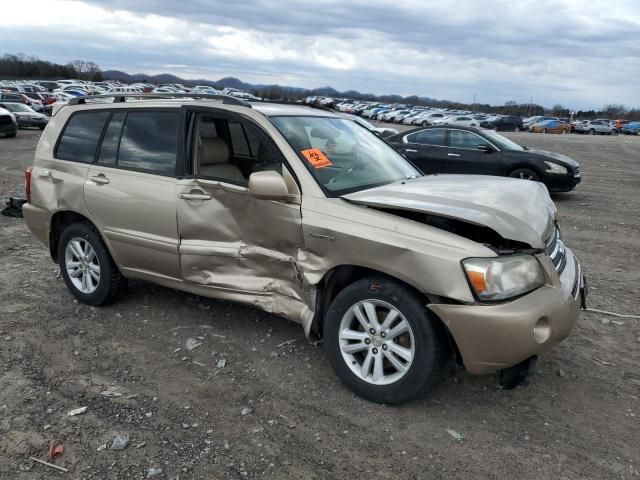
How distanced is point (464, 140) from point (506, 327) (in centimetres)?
920

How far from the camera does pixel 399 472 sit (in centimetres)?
283

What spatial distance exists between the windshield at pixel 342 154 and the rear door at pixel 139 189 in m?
0.99

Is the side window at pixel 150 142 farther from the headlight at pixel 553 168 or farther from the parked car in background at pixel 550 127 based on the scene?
→ the parked car in background at pixel 550 127

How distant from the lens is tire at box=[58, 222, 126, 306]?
4.70 m

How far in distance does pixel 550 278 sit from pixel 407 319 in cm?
90

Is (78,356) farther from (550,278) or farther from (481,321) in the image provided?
(550,278)

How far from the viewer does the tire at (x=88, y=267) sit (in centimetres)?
470

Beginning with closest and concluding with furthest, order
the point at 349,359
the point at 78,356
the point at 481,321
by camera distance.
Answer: the point at 481,321
the point at 349,359
the point at 78,356

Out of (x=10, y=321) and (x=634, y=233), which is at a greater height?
(x=634, y=233)

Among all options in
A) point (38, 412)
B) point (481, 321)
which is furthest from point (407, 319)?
point (38, 412)

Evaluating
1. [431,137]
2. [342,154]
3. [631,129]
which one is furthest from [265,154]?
[631,129]

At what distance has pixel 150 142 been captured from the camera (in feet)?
14.4

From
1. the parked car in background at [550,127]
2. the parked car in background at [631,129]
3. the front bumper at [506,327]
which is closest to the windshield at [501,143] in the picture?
the front bumper at [506,327]

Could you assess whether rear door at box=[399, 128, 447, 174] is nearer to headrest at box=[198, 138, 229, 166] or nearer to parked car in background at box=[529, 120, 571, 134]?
headrest at box=[198, 138, 229, 166]
